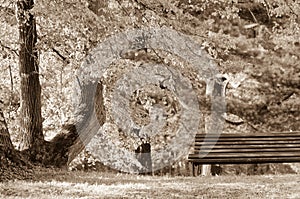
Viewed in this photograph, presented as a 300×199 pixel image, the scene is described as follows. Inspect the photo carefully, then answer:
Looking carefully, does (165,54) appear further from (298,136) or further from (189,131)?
(189,131)

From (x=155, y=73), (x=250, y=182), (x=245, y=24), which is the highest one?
(x=245, y=24)

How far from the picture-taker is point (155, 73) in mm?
11742

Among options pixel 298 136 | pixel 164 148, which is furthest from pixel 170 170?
pixel 298 136

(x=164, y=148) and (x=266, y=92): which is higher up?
(x=266, y=92)

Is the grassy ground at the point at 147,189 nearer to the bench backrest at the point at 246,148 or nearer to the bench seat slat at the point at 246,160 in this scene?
the bench seat slat at the point at 246,160

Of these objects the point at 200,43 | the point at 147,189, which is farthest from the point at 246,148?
the point at 147,189

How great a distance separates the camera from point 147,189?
6984mm

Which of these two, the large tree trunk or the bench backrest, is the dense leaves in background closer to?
the large tree trunk

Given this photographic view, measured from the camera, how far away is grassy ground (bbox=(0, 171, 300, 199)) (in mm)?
6426

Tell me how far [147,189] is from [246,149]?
155 inches

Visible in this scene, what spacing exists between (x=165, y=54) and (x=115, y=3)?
2287 millimetres

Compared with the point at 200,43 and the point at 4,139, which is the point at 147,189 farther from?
the point at 200,43

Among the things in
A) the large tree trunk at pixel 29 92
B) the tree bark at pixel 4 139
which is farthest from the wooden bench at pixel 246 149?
the tree bark at pixel 4 139

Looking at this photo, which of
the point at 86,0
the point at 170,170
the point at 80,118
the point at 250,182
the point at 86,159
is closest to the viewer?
the point at 250,182
